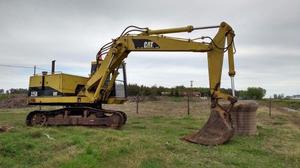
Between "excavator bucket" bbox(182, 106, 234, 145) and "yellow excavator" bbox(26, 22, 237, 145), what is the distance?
28.9 inches

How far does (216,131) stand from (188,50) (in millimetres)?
3149

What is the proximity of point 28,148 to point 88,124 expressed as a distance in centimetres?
555

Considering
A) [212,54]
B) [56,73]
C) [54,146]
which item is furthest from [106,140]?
[56,73]

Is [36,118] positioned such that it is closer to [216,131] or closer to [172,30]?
[172,30]

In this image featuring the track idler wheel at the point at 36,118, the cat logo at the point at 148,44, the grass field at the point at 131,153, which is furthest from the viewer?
the track idler wheel at the point at 36,118

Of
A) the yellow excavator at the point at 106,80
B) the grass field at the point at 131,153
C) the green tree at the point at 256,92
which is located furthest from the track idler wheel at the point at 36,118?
the green tree at the point at 256,92

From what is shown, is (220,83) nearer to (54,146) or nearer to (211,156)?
(211,156)

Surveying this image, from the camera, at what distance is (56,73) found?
1499 centimetres

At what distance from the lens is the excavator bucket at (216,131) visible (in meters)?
10.7

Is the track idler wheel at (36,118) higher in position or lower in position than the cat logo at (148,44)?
lower

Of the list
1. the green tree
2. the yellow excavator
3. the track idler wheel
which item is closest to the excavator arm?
the yellow excavator

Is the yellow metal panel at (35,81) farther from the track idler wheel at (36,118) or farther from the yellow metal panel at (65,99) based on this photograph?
the track idler wheel at (36,118)

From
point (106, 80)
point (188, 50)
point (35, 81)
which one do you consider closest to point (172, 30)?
point (188, 50)

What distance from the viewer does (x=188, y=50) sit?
1308 cm
